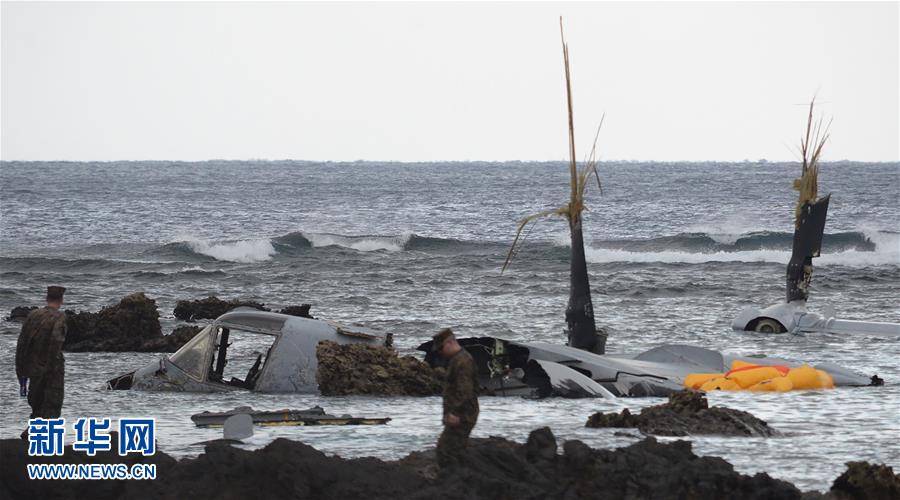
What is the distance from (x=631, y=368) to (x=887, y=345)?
7.20 metres

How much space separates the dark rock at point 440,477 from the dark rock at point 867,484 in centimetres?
64

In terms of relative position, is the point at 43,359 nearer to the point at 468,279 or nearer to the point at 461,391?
the point at 461,391

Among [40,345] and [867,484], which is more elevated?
[40,345]

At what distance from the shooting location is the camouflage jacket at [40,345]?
11266 mm

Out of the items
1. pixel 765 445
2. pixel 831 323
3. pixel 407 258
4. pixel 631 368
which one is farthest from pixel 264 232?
pixel 765 445

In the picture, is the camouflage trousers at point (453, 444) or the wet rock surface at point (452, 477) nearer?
the wet rock surface at point (452, 477)

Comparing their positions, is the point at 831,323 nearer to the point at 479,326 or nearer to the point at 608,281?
the point at 479,326

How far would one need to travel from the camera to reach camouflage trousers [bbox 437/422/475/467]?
31.0 ft

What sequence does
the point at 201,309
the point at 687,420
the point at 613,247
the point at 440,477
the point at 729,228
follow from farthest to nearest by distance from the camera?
the point at 729,228 < the point at 613,247 < the point at 201,309 < the point at 687,420 < the point at 440,477

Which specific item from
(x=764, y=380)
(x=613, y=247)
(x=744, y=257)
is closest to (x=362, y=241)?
(x=613, y=247)

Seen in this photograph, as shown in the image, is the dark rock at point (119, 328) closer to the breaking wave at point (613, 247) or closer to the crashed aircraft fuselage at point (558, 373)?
the crashed aircraft fuselage at point (558, 373)

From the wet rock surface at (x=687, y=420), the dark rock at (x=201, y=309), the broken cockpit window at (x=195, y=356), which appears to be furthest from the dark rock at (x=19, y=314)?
the wet rock surface at (x=687, y=420)

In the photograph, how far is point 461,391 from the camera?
9.44 meters

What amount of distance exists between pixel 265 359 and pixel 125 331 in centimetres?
640
